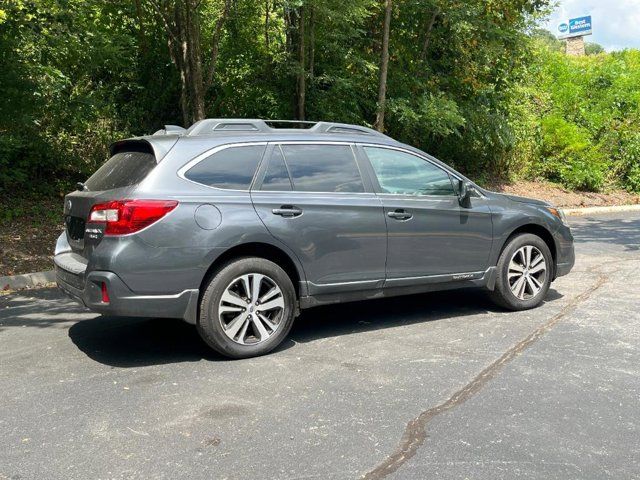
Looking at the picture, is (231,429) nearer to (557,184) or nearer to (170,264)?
(170,264)

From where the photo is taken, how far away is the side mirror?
6180 millimetres

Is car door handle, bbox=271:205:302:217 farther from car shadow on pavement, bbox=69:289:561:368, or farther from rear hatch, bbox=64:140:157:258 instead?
car shadow on pavement, bbox=69:289:561:368

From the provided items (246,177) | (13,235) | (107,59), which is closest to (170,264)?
(246,177)

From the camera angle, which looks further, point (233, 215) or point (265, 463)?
point (233, 215)

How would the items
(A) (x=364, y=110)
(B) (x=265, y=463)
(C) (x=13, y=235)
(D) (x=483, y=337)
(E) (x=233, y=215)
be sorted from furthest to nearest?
1. (A) (x=364, y=110)
2. (C) (x=13, y=235)
3. (D) (x=483, y=337)
4. (E) (x=233, y=215)
5. (B) (x=265, y=463)

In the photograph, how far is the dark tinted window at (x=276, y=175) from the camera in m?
5.28

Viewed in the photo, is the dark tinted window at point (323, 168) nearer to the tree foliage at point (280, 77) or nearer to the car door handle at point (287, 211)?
the car door handle at point (287, 211)

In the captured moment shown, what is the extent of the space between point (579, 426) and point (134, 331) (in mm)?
Result: 3740

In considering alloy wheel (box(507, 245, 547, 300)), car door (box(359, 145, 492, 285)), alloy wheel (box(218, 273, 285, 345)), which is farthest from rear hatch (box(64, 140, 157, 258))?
alloy wheel (box(507, 245, 547, 300))

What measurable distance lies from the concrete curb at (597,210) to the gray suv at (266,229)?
1123 cm

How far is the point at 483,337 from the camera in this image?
18.5 feet

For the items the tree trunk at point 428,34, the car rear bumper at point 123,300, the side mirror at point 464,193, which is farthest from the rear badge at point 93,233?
the tree trunk at point 428,34

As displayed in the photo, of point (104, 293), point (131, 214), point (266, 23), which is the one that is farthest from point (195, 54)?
point (104, 293)

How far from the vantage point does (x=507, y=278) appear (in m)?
6.42
